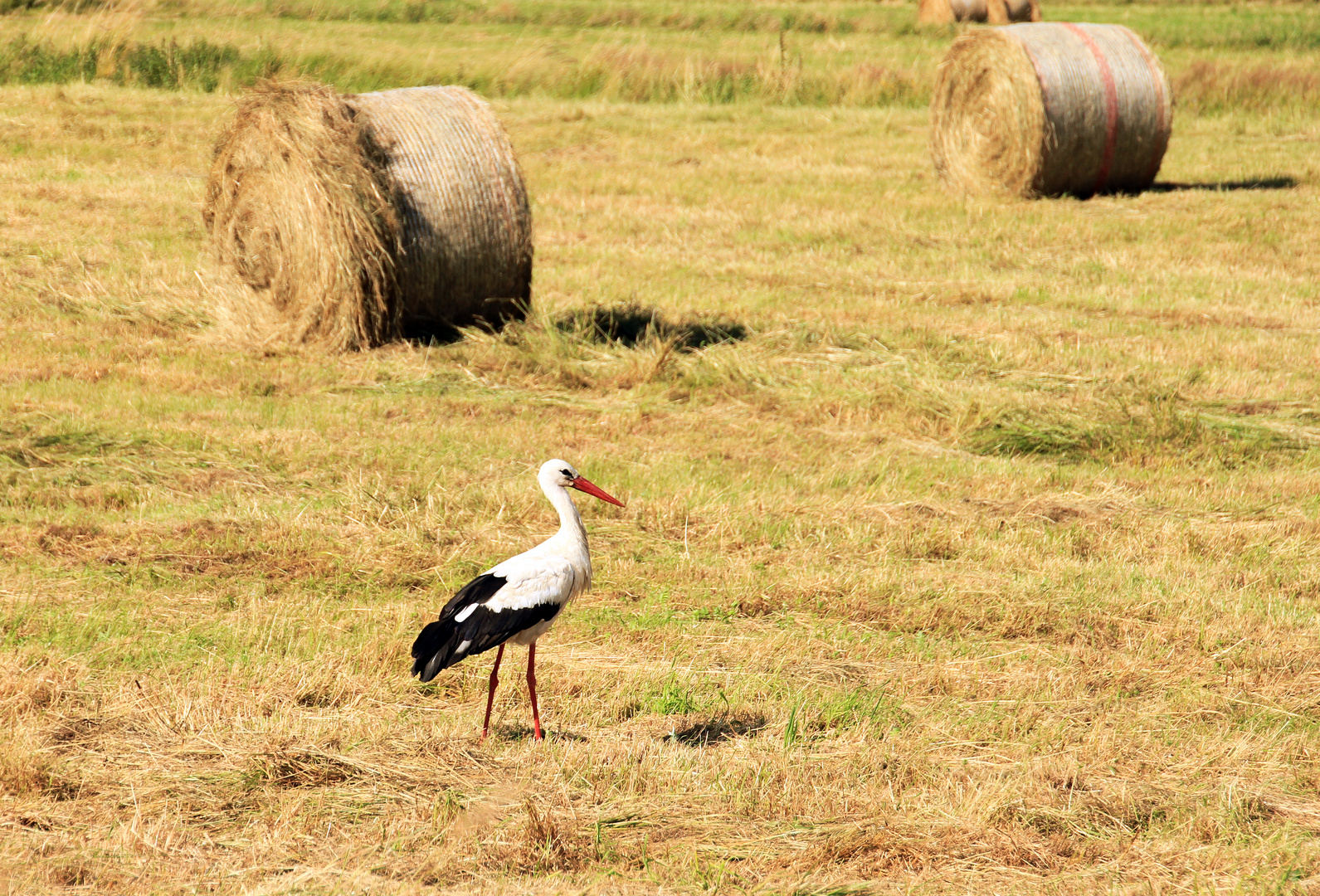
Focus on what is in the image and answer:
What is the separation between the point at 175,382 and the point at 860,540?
4954 millimetres

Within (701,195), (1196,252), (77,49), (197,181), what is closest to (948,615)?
(1196,252)

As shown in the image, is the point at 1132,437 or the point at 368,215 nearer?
the point at 1132,437

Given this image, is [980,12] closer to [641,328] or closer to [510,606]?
[641,328]

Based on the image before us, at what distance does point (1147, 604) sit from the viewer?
249 inches

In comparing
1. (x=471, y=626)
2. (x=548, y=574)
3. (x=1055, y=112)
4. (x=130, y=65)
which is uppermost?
(x=1055, y=112)

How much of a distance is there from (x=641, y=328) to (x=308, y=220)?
269 centimetres

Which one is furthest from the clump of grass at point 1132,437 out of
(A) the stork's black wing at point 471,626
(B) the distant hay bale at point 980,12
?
(B) the distant hay bale at point 980,12

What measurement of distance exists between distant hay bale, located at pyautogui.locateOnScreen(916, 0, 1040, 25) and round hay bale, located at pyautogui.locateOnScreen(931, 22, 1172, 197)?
17725mm

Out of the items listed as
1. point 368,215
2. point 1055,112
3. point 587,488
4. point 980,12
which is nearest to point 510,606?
point 587,488

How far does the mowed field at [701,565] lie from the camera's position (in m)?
4.35

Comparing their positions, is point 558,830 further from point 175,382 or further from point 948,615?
point 175,382

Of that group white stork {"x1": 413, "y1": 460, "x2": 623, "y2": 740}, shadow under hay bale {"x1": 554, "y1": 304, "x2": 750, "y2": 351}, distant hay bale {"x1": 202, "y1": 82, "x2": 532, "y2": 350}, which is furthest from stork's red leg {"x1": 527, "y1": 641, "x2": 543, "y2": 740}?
distant hay bale {"x1": 202, "y1": 82, "x2": 532, "y2": 350}

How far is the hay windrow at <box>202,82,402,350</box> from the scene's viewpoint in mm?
10227

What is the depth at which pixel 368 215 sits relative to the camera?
10.2 m
